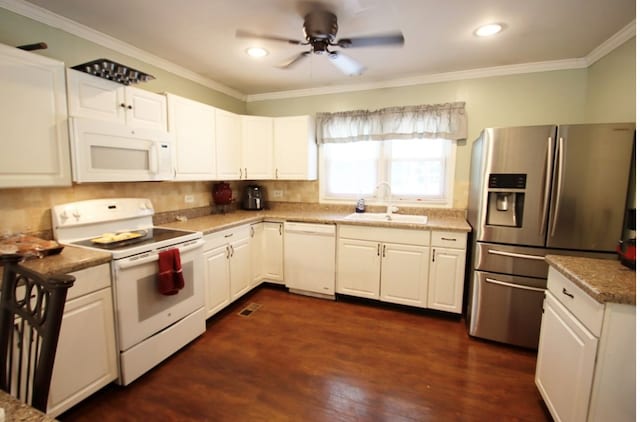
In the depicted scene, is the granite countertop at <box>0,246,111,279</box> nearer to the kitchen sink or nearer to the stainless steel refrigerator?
the kitchen sink

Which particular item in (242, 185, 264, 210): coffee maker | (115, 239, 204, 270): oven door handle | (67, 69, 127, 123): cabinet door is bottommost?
(115, 239, 204, 270): oven door handle

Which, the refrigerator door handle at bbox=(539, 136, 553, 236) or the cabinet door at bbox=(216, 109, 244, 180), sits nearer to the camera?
the refrigerator door handle at bbox=(539, 136, 553, 236)

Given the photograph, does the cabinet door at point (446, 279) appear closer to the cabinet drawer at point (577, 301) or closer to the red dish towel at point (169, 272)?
the cabinet drawer at point (577, 301)

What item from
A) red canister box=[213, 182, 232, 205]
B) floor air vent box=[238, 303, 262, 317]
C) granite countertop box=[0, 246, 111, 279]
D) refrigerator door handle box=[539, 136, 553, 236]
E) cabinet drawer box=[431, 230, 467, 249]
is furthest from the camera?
red canister box=[213, 182, 232, 205]

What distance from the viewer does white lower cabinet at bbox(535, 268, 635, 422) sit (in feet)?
4.11

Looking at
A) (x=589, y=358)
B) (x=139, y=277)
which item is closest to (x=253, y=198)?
(x=139, y=277)

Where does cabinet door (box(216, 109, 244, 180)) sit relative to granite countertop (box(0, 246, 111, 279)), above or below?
above

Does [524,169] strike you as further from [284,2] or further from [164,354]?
[164,354]

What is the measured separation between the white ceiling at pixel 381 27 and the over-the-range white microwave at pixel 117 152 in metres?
0.75

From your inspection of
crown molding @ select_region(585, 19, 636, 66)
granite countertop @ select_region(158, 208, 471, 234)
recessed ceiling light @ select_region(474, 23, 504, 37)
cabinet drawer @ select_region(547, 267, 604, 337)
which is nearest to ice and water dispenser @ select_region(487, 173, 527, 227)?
granite countertop @ select_region(158, 208, 471, 234)

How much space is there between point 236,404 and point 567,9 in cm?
320

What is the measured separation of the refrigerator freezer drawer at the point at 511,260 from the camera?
7.39 ft

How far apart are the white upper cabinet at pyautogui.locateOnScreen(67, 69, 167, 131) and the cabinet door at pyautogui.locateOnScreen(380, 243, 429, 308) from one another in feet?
7.63

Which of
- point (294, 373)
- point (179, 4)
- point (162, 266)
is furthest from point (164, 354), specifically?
point (179, 4)
